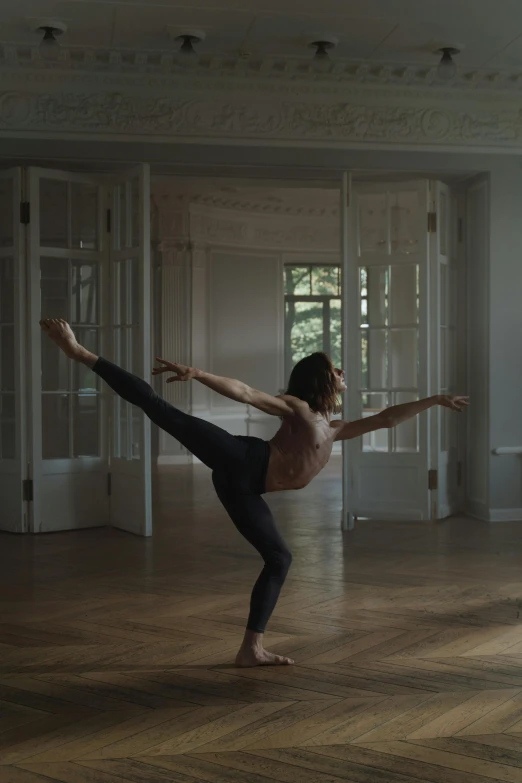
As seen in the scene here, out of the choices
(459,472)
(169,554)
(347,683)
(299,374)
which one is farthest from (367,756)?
(459,472)

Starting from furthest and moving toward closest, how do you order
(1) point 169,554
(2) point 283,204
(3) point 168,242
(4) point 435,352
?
(2) point 283,204 → (3) point 168,242 → (4) point 435,352 → (1) point 169,554

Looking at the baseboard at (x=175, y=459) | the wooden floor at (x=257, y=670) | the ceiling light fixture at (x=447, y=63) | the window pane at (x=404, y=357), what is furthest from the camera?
the baseboard at (x=175, y=459)

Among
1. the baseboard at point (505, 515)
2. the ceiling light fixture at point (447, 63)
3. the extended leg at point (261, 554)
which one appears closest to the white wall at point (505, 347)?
the baseboard at point (505, 515)

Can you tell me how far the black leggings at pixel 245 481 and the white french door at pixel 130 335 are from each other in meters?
2.71

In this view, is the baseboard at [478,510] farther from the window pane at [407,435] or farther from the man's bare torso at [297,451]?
the man's bare torso at [297,451]

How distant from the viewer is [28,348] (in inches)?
246

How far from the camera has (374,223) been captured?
662cm

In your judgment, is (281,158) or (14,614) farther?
(281,158)

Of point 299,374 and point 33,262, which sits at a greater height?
point 33,262

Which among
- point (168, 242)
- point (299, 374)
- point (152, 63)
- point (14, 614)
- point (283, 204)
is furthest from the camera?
point (283, 204)

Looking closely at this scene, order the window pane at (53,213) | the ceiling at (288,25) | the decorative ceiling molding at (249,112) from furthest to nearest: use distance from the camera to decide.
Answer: the window pane at (53,213)
the decorative ceiling molding at (249,112)
the ceiling at (288,25)

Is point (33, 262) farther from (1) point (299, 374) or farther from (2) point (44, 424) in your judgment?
(1) point (299, 374)

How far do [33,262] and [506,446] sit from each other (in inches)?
146

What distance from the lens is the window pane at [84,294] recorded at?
639cm
